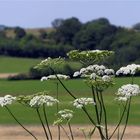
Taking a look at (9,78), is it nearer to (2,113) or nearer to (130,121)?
(2,113)

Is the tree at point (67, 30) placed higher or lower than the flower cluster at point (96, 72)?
higher

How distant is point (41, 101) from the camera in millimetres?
6547

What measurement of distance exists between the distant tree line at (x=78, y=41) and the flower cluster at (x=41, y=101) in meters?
62.3

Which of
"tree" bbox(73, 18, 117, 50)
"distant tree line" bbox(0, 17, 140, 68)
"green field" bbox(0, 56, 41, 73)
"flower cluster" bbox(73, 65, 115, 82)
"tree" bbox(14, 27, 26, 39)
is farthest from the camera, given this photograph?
"tree" bbox(14, 27, 26, 39)

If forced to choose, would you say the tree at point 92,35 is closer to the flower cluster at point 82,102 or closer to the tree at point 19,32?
the tree at point 19,32

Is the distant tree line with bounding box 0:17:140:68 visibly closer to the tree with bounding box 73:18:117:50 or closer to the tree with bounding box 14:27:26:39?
the tree with bounding box 73:18:117:50

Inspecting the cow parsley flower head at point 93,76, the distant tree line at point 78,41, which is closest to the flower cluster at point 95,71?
the cow parsley flower head at point 93,76

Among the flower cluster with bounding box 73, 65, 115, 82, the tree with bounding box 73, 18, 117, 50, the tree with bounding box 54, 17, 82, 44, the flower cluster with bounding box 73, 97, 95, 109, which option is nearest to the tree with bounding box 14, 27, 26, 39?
the tree with bounding box 54, 17, 82, 44

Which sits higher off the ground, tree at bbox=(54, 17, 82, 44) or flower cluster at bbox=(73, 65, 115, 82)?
tree at bbox=(54, 17, 82, 44)

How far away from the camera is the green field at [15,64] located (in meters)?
76.1

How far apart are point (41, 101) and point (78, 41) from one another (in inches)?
3372

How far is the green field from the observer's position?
76.1 m

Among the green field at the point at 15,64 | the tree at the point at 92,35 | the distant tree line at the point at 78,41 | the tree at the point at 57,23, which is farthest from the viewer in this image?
the tree at the point at 57,23

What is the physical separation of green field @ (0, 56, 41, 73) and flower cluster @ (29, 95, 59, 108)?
219 feet
